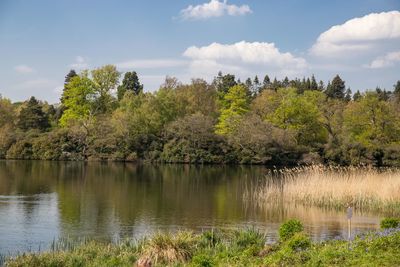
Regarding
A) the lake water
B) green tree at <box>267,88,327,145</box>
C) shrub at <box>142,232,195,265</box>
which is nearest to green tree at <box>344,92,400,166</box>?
green tree at <box>267,88,327,145</box>

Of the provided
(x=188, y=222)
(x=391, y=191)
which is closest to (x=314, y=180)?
(x=391, y=191)

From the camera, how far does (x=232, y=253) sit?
12500 millimetres

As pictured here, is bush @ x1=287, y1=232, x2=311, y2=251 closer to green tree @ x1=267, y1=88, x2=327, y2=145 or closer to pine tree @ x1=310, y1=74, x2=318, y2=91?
green tree @ x1=267, y1=88, x2=327, y2=145

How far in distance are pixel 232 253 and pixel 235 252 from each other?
1.13 feet

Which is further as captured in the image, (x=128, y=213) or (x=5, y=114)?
(x=5, y=114)

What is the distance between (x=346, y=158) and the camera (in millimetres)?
63281

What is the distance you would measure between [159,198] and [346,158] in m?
38.9

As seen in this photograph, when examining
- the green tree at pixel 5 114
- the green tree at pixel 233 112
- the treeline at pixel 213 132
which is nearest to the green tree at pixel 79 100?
the treeline at pixel 213 132

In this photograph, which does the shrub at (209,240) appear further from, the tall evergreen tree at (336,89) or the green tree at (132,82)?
the tall evergreen tree at (336,89)

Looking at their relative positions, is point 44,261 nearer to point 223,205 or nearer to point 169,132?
point 223,205

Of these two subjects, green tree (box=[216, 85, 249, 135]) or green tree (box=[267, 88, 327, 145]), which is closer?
green tree (box=[267, 88, 327, 145])

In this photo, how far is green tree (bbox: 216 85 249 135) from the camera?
69.4 m

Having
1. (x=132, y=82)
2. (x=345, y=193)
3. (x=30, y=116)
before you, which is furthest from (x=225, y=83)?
(x=345, y=193)

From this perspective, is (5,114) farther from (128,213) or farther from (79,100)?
(128,213)
